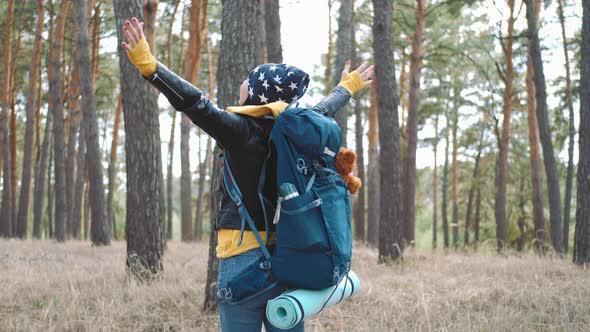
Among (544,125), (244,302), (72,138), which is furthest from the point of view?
(72,138)

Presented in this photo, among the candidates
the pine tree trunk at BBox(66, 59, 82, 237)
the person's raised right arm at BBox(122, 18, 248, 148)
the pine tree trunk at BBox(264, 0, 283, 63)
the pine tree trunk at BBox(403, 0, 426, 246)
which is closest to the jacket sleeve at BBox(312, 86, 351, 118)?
the person's raised right arm at BBox(122, 18, 248, 148)

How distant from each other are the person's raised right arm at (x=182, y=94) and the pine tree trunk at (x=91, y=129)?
10.2 metres

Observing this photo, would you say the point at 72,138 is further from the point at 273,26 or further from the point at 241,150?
the point at 241,150

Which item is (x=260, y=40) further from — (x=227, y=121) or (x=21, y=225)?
(x=21, y=225)

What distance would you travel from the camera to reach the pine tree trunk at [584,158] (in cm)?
759

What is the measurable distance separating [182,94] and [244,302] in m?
0.95

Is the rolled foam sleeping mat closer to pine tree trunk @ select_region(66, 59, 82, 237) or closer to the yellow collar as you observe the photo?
the yellow collar

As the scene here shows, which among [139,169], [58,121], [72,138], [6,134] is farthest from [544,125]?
[6,134]

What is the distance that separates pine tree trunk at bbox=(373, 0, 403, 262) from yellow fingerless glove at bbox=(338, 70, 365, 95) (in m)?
5.91

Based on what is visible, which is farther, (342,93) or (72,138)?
(72,138)

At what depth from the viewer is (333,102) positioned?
8.75 feet

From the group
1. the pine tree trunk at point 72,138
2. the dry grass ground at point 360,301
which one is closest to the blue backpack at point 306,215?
the dry grass ground at point 360,301

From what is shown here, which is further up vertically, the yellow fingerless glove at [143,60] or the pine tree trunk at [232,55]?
the pine tree trunk at [232,55]

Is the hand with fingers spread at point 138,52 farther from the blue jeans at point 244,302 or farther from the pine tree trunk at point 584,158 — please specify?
the pine tree trunk at point 584,158
